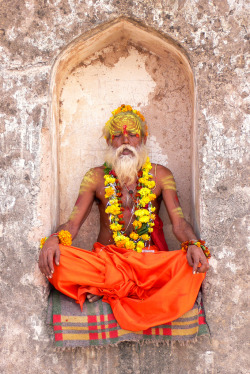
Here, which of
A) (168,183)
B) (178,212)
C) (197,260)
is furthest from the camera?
(168,183)

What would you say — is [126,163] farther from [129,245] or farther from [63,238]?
[63,238]

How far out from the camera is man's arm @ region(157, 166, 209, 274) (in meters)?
3.48

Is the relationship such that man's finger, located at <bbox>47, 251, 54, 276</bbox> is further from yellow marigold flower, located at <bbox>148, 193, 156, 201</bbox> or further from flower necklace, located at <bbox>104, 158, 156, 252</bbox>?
yellow marigold flower, located at <bbox>148, 193, 156, 201</bbox>

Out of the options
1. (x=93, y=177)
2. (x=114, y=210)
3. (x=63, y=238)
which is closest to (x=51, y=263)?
(x=63, y=238)

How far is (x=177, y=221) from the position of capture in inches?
157

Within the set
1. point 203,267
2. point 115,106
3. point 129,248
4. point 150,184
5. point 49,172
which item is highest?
point 115,106

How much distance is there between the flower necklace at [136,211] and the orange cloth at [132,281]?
27 cm

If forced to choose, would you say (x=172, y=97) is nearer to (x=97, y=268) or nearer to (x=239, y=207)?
(x=239, y=207)

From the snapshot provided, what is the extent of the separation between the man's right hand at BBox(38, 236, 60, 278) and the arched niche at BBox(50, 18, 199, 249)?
0.82 meters

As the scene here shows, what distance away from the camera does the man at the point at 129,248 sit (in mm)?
3506

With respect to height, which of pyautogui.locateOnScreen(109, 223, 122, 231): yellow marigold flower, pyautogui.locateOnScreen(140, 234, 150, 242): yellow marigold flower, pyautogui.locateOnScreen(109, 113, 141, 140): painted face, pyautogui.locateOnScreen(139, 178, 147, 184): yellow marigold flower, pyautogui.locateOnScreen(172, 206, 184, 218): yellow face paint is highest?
pyautogui.locateOnScreen(109, 113, 141, 140): painted face

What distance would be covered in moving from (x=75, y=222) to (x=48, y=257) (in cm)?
55

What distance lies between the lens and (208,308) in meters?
3.68

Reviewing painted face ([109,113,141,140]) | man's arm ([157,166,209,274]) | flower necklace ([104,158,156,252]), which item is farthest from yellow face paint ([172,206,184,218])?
painted face ([109,113,141,140])
